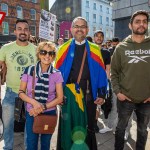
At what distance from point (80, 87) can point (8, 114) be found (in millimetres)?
→ 1238

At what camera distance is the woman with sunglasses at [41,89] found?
8.73 feet

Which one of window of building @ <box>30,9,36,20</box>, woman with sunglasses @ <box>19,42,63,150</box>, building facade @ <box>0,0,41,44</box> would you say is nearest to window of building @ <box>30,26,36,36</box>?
building facade @ <box>0,0,41,44</box>

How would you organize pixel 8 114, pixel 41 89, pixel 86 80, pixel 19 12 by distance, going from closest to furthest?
1. pixel 41 89
2. pixel 86 80
3. pixel 8 114
4. pixel 19 12

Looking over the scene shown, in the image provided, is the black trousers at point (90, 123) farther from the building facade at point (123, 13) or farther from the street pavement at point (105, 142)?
the building facade at point (123, 13)

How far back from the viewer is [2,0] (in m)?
31.0

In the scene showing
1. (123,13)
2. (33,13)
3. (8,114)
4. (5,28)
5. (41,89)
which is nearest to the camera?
(41,89)

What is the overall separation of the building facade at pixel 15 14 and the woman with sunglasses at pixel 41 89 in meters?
29.1

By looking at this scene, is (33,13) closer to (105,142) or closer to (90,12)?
(90,12)

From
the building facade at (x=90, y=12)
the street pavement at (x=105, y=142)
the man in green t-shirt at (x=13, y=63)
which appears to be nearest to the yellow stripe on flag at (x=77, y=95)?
the man in green t-shirt at (x=13, y=63)

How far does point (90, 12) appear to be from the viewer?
47.3m

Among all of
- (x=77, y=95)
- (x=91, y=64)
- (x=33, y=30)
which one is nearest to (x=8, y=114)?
(x=77, y=95)

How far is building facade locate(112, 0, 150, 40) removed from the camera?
1158cm

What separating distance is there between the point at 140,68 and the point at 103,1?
50.1 meters

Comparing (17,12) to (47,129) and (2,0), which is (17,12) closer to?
(2,0)
